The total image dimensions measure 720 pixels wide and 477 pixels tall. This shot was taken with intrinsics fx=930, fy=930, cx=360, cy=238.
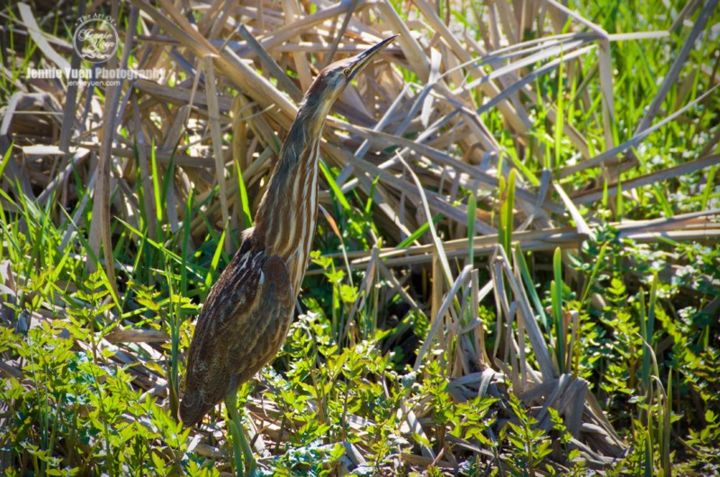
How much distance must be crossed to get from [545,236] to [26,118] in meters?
1.99

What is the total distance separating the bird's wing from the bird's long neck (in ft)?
0.16

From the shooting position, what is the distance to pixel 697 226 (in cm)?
305

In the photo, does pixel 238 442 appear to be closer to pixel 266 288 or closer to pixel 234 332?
pixel 234 332

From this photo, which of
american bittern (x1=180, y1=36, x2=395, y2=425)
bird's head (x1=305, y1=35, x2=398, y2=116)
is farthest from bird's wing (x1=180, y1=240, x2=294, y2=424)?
bird's head (x1=305, y1=35, x2=398, y2=116)

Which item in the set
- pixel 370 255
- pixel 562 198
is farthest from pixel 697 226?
pixel 370 255

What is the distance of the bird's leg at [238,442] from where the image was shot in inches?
83.7

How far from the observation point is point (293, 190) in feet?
7.39

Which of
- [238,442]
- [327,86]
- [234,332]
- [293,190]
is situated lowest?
[238,442]

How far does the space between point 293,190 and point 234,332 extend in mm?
369

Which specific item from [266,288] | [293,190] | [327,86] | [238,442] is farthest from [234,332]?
[327,86]

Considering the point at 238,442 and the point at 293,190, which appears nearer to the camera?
the point at 238,442

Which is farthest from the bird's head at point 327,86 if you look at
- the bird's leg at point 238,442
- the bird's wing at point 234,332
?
the bird's leg at point 238,442

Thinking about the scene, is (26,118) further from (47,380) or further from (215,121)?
(47,380)

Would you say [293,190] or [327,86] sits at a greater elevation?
[327,86]
